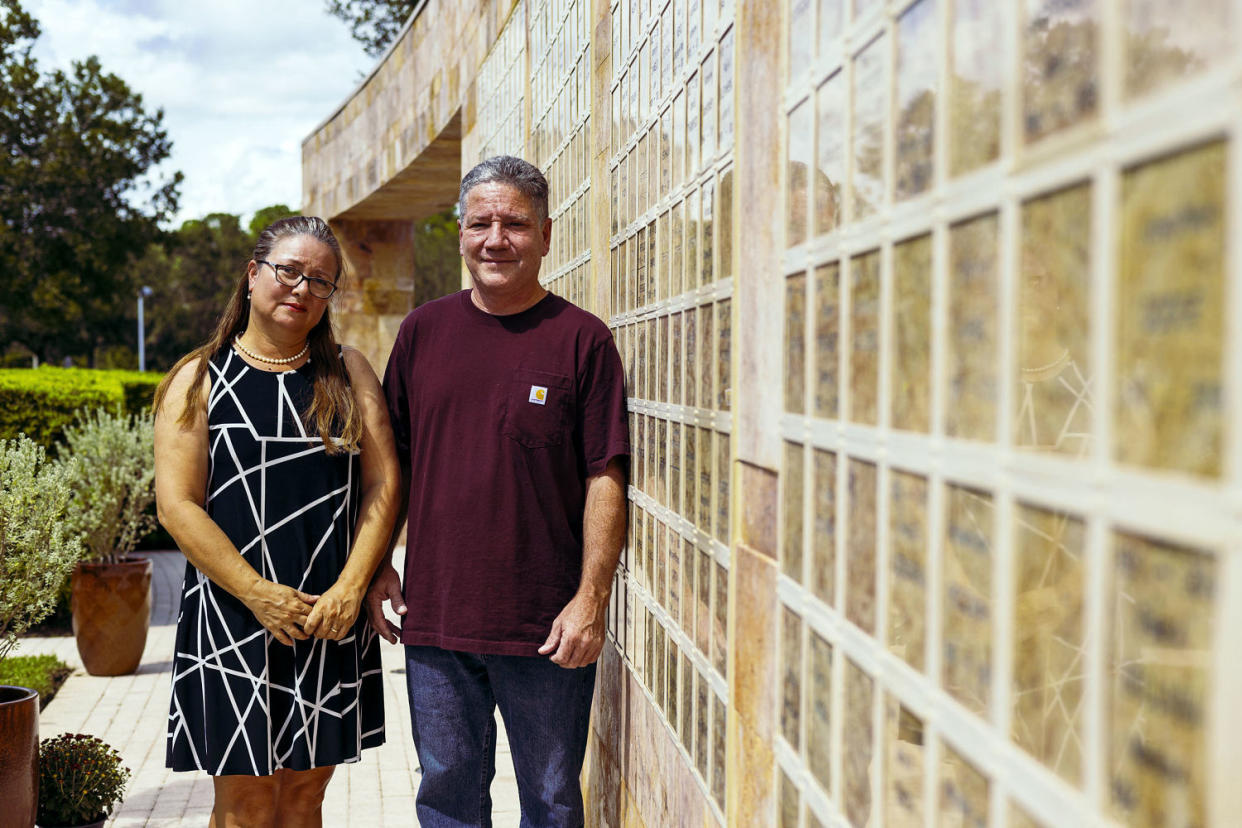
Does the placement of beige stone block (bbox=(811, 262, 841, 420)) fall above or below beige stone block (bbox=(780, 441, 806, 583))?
above

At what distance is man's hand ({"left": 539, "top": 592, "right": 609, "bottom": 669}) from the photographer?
2957 millimetres

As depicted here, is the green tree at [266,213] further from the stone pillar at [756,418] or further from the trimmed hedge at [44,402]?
the stone pillar at [756,418]

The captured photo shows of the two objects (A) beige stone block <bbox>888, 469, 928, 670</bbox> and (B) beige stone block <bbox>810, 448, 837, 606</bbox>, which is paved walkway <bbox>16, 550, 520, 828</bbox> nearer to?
(B) beige stone block <bbox>810, 448, 837, 606</bbox>

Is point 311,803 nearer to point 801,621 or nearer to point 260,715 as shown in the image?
point 260,715

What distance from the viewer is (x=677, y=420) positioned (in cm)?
283

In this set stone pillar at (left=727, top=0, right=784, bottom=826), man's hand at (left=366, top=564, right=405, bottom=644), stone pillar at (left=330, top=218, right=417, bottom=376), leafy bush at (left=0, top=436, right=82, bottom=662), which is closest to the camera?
stone pillar at (left=727, top=0, right=784, bottom=826)

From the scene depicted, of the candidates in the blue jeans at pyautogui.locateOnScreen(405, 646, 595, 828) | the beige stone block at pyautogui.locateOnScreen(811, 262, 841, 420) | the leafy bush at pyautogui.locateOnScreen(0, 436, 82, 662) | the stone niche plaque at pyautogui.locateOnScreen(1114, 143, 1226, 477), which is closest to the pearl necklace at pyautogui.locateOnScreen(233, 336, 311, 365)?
the blue jeans at pyautogui.locateOnScreen(405, 646, 595, 828)

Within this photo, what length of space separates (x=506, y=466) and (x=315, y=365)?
641mm

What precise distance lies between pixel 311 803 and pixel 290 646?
1.66ft

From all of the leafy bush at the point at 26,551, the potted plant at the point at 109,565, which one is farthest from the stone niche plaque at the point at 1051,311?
the potted plant at the point at 109,565

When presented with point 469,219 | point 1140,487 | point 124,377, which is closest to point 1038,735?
point 1140,487

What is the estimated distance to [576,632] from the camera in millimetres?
2955

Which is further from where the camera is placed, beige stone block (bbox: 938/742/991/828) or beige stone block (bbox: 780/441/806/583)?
beige stone block (bbox: 780/441/806/583)

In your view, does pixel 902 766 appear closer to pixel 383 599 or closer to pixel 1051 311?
pixel 1051 311
